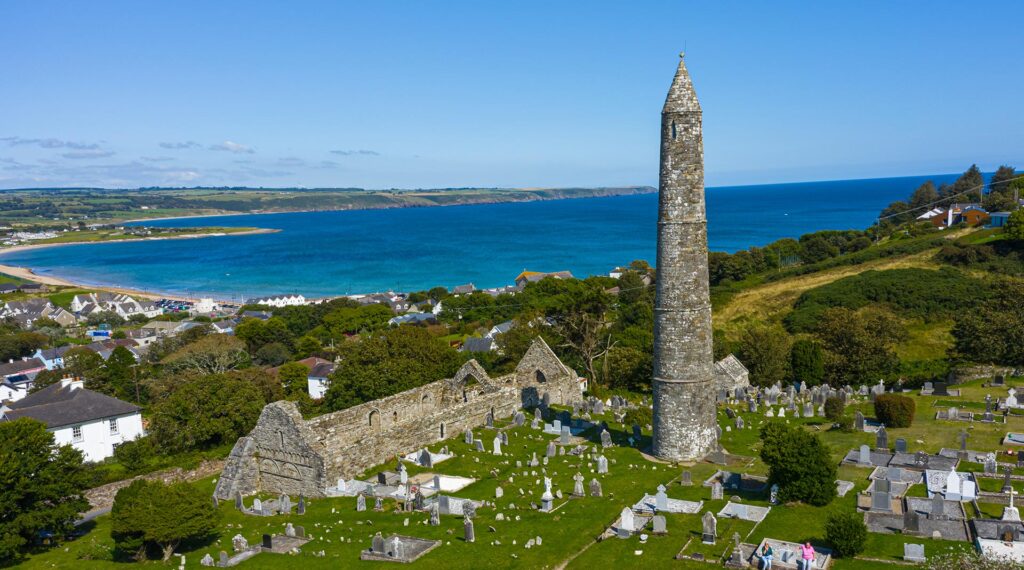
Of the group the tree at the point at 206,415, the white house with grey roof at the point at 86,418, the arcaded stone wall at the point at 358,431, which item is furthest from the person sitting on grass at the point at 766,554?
the white house with grey roof at the point at 86,418

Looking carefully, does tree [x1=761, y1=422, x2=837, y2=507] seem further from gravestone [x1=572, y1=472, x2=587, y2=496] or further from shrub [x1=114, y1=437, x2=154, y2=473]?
shrub [x1=114, y1=437, x2=154, y2=473]

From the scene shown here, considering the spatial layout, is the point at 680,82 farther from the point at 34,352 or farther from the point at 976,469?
the point at 34,352

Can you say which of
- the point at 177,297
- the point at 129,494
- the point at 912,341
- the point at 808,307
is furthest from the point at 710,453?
the point at 177,297

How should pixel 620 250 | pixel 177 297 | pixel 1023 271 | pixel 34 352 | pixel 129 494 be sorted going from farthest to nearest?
pixel 620 250, pixel 177 297, pixel 34 352, pixel 1023 271, pixel 129 494

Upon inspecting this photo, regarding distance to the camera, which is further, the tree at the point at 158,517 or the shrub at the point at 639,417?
the shrub at the point at 639,417

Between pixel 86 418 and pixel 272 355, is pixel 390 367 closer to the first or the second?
pixel 86 418

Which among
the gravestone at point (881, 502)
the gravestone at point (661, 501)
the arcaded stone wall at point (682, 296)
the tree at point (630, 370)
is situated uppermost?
the arcaded stone wall at point (682, 296)

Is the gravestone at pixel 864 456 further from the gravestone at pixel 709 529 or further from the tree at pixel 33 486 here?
the tree at pixel 33 486
